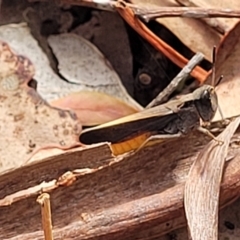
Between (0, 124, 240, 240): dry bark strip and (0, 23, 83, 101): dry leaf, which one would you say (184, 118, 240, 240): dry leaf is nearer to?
(0, 124, 240, 240): dry bark strip

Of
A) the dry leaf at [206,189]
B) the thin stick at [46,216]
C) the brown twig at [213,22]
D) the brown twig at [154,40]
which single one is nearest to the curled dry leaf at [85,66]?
the brown twig at [154,40]

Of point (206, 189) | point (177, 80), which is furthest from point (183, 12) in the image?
point (206, 189)

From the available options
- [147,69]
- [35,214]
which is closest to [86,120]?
[147,69]

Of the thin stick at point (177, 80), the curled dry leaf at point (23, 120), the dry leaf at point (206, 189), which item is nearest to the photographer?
the dry leaf at point (206, 189)

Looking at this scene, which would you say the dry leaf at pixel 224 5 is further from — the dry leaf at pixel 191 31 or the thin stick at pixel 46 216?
the thin stick at pixel 46 216

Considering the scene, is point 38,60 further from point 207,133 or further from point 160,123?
point 207,133
